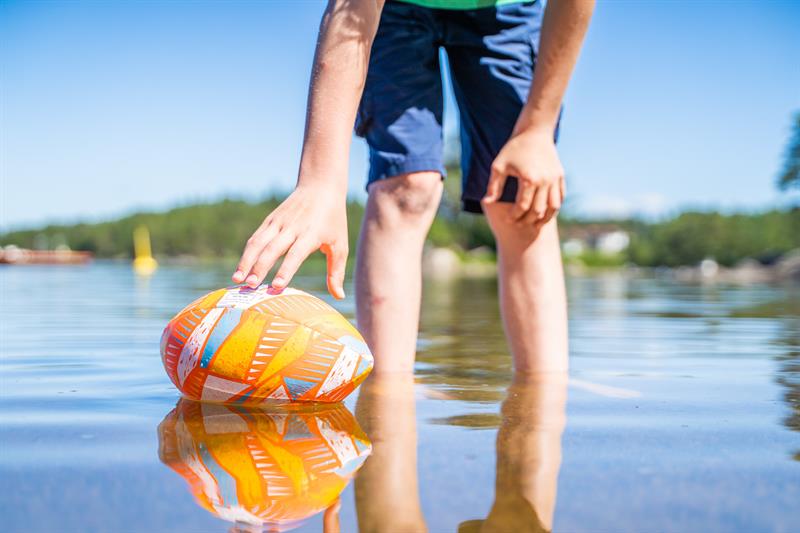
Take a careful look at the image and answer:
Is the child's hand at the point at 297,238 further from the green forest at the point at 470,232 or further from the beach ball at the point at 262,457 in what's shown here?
the green forest at the point at 470,232

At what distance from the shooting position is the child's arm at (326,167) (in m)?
1.87

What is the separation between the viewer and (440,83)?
2723 millimetres

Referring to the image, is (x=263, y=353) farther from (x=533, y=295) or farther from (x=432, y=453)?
(x=533, y=295)

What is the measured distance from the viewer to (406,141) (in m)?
2.54

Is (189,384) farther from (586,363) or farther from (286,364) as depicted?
(586,363)

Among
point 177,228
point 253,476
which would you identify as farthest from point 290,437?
point 177,228

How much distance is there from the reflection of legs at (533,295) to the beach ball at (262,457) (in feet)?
3.00

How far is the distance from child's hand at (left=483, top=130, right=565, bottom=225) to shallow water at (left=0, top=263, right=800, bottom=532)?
55 centimetres

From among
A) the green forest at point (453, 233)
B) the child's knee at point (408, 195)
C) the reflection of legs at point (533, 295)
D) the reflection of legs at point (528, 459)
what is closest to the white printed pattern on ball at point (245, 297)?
the child's knee at point (408, 195)

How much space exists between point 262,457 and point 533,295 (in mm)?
1501

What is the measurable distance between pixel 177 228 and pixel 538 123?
122 meters

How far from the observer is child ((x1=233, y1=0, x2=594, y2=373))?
7.50 ft

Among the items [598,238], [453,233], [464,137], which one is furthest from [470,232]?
[464,137]

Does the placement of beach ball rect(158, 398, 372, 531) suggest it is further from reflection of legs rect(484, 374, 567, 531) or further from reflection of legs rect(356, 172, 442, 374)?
reflection of legs rect(356, 172, 442, 374)
